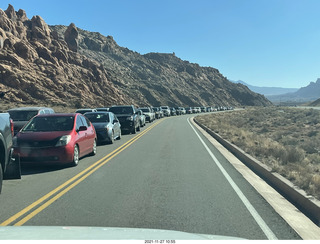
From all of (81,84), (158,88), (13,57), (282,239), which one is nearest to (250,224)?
(282,239)

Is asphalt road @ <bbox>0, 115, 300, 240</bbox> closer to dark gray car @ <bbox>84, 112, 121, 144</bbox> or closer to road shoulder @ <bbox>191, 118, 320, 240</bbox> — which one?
road shoulder @ <bbox>191, 118, 320, 240</bbox>

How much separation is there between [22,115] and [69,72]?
4803cm

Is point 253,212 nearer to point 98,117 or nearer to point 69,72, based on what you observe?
point 98,117

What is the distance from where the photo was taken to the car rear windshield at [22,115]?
1499 cm

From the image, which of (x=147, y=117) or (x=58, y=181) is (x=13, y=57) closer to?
(x=147, y=117)

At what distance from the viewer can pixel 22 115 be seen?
1518cm

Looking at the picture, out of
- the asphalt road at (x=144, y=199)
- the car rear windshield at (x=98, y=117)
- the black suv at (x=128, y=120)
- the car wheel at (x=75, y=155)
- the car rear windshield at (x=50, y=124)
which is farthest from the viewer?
the black suv at (x=128, y=120)

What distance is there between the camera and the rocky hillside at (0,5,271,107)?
50875 millimetres

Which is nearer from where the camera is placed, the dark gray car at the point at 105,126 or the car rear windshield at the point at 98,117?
the dark gray car at the point at 105,126

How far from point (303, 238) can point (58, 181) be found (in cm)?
556

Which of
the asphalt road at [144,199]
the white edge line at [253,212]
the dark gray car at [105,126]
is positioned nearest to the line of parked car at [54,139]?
the asphalt road at [144,199]

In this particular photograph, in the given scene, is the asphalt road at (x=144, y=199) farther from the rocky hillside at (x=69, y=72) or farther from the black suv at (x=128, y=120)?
the rocky hillside at (x=69, y=72)

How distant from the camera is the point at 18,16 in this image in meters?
71.3

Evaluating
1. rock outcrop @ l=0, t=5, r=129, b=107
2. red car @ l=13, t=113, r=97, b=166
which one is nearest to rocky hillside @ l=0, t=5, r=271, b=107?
rock outcrop @ l=0, t=5, r=129, b=107
